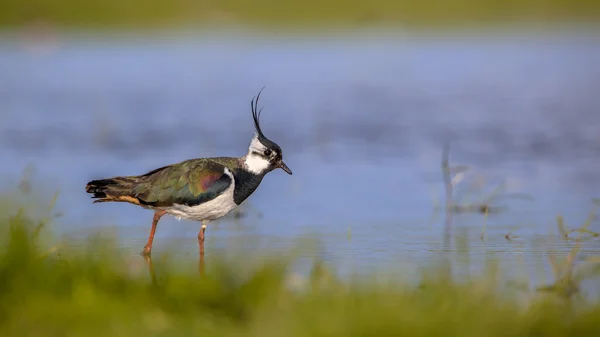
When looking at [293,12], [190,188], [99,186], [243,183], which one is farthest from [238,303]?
[293,12]

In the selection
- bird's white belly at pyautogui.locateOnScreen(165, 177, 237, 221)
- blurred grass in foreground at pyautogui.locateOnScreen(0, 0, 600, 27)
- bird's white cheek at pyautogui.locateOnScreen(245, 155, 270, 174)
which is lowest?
bird's white belly at pyautogui.locateOnScreen(165, 177, 237, 221)

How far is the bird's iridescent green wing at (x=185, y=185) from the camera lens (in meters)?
8.35

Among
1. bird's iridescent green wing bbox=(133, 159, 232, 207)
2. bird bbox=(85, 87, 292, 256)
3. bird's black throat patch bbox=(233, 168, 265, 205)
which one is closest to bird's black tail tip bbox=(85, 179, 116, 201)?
bird bbox=(85, 87, 292, 256)

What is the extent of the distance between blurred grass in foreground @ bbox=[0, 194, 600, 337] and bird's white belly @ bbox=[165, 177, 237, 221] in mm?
1576

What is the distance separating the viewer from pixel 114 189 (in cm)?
853

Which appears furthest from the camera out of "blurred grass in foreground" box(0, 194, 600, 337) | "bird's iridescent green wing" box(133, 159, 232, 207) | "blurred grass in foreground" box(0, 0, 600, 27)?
"blurred grass in foreground" box(0, 0, 600, 27)

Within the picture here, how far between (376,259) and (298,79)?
598 inches

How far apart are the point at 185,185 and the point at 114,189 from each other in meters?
0.57

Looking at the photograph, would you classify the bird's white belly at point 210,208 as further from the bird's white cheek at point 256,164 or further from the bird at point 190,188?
the bird's white cheek at point 256,164

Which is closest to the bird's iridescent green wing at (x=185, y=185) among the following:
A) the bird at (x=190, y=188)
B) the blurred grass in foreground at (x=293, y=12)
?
the bird at (x=190, y=188)

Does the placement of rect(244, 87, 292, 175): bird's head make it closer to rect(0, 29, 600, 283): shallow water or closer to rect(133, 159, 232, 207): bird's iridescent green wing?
rect(133, 159, 232, 207): bird's iridescent green wing

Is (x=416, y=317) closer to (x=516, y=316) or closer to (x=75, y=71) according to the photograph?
(x=516, y=316)

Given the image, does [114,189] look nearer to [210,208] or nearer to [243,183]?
[210,208]

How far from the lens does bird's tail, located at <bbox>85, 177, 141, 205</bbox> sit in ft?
27.9
